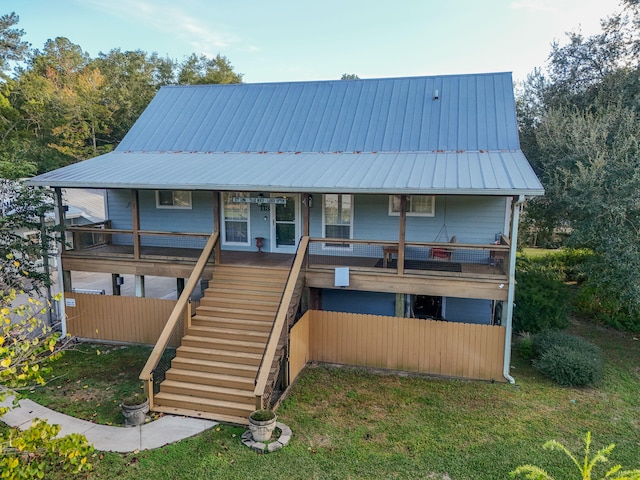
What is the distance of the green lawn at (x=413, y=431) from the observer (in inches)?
268

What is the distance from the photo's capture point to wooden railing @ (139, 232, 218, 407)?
8.53 metres

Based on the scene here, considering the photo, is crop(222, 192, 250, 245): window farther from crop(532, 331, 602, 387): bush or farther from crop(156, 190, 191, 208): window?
crop(532, 331, 602, 387): bush

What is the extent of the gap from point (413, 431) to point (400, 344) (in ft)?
9.19

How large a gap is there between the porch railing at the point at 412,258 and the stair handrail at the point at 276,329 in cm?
63

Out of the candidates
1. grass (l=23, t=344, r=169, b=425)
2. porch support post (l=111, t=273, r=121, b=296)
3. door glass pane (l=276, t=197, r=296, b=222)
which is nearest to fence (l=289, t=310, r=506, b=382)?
A: door glass pane (l=276, t=197, r=296, b=222)

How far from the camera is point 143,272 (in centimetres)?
1203

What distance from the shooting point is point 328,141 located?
13711 millimetres

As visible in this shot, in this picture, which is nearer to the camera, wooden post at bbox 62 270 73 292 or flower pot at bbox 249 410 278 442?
flower pot at bbox 249 410 278 442

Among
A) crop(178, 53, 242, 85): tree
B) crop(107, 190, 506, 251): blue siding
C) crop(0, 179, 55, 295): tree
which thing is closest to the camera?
crop(0, 179, 55, 295): tree

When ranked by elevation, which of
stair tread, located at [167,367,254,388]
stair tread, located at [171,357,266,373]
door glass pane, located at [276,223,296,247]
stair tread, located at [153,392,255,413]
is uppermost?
door glass pane, located at [276,223,296,247]

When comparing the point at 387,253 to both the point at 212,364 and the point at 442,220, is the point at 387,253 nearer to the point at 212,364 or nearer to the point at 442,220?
the point at 442,220

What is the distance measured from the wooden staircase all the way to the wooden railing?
0.36 meters

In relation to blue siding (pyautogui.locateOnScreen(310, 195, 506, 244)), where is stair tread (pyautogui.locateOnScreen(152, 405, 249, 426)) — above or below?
below

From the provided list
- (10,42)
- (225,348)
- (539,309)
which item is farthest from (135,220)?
(10,42)
